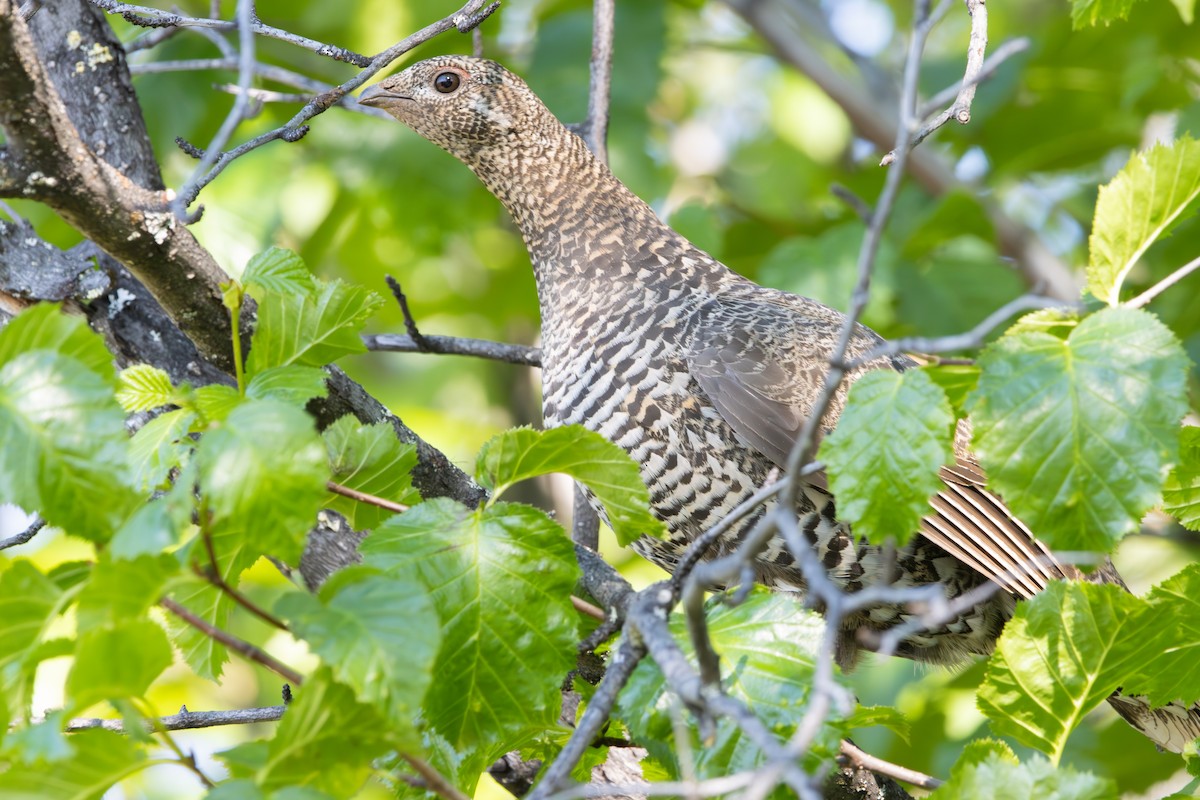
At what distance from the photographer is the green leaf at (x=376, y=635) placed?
1585 mm

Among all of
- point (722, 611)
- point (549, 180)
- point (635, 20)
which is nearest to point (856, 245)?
point (549, 180)

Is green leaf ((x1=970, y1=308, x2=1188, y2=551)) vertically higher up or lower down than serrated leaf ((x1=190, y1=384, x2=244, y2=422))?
higher up

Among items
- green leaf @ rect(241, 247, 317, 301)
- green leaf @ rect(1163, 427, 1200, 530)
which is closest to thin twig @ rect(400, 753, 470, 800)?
green leaf @ rect(241, 247, 317, 301)

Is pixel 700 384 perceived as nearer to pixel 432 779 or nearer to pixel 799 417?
pixel 799 417

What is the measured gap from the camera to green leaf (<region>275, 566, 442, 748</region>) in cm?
158

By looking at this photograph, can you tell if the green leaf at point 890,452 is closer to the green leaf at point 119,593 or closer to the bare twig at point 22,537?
the green leaf at point 119,593

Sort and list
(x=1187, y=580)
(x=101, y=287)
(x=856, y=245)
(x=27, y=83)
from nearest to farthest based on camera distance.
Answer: (x=27, y=83), (x=1187, y=580), (x=101, y=287), (x=856, y=245)

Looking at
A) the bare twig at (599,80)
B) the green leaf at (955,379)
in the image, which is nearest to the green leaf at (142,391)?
the green leaf at (955,379)

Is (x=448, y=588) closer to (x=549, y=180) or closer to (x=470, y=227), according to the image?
(x=549, y=180)

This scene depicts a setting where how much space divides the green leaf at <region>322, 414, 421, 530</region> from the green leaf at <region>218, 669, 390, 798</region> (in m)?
0.69

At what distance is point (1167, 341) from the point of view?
5.89ft

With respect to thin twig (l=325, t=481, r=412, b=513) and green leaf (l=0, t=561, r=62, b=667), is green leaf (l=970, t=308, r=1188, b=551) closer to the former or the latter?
thin twig (l=325, t=481, r=412, b=513)

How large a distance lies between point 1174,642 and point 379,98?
2906 millimetres

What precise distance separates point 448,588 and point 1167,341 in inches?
46.2
